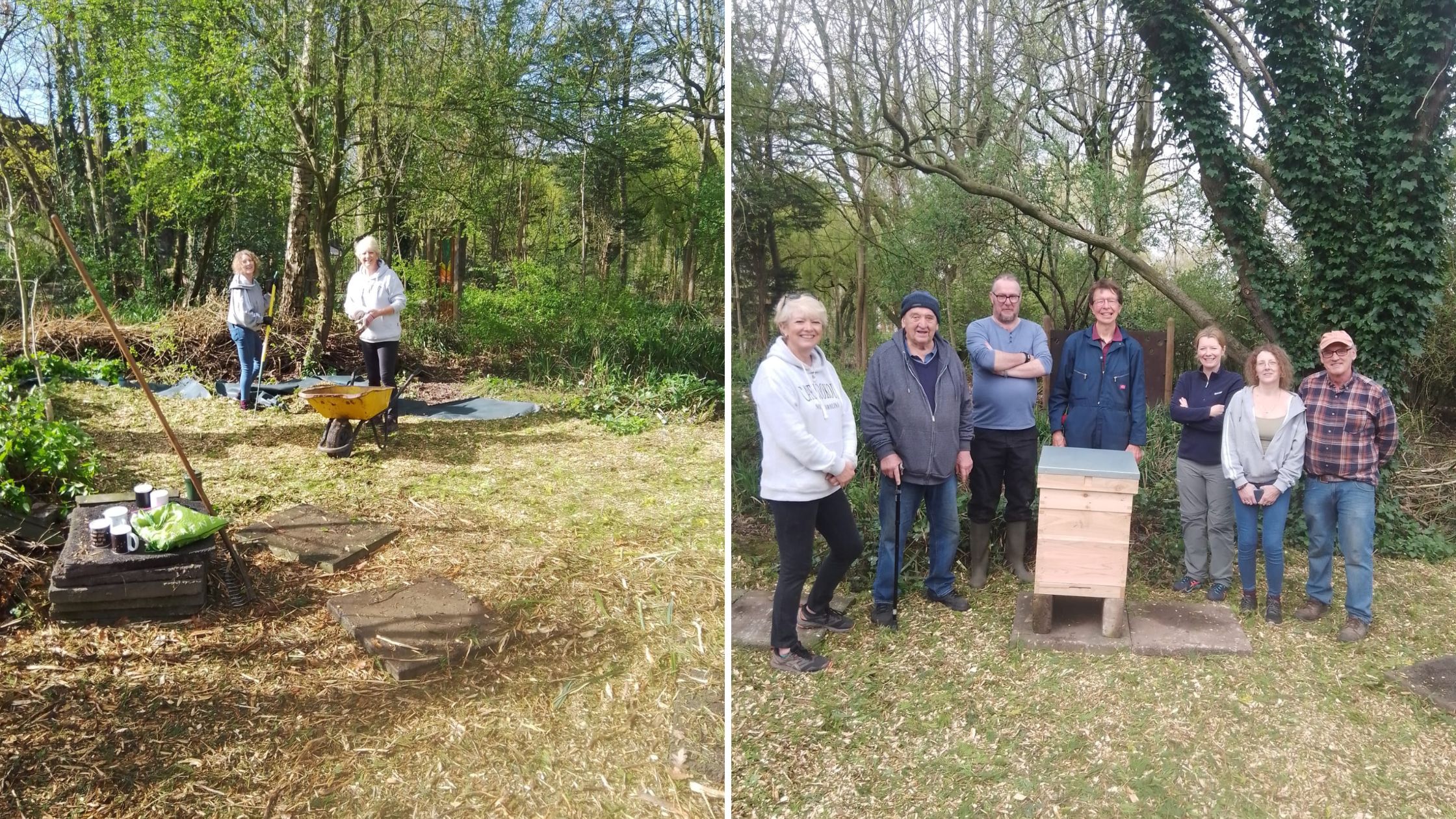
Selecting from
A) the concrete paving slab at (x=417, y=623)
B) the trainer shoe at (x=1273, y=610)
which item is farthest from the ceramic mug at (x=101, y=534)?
the trainer shoe at (x=1273, y=610)

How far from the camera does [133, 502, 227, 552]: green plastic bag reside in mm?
2090

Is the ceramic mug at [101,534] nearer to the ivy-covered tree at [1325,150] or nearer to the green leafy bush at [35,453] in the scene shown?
the green leafy bush at [35,453]

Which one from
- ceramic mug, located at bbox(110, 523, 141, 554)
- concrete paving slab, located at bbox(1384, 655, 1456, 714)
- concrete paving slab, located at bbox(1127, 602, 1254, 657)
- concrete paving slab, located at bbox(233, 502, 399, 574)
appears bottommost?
concrete paving slab, located at bbox(1384, 655, 1456, 714)

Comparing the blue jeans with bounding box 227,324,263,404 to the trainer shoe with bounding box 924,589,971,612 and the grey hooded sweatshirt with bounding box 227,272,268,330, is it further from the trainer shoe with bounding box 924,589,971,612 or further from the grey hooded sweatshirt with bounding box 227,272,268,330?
the trainer shoe with bounding box 924,589,971,612

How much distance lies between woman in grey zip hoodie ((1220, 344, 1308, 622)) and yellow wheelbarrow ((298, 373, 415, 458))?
9.70 feet

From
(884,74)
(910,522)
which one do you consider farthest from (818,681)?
(884,74)

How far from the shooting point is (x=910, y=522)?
9.70 ft

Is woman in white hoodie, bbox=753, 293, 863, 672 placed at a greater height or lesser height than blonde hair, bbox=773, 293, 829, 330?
lesser

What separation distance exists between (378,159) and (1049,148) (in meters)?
3.01

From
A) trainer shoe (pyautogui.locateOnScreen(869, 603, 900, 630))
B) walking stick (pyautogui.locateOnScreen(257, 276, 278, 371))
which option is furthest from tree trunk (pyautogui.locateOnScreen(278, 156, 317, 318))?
trainer shoe (pyautogui.locateOnScreen(869, 603, 900, 630))

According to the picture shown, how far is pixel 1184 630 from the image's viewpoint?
2.71 metres

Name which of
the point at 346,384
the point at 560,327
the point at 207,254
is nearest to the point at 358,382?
the point at 346,384

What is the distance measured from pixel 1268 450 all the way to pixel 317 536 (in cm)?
307

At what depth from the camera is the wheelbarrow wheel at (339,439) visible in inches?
104
